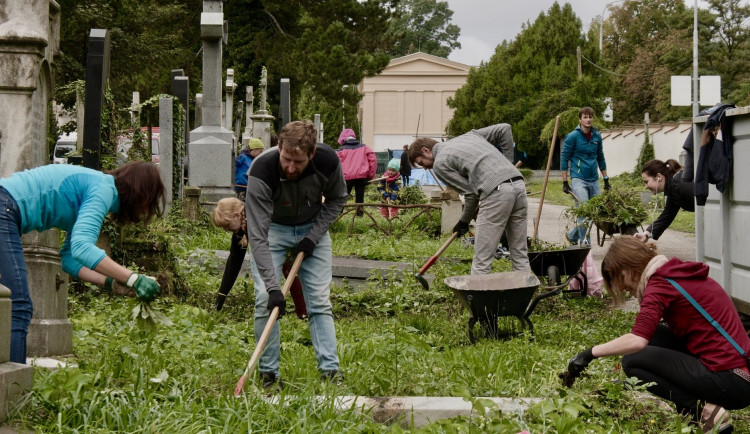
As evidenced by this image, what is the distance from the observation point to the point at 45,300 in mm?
5605

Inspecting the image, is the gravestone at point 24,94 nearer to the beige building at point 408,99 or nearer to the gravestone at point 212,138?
the gravestone at point 212,138

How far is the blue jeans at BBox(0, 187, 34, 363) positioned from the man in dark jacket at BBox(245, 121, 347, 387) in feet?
3.88

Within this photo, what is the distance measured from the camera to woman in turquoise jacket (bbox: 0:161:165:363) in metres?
4.35

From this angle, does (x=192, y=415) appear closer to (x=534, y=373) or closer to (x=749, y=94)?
(x=534, y=373)

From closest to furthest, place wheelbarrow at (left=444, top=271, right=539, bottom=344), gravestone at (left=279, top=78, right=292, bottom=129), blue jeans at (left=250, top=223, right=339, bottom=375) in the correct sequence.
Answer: blue jeans at (left=250, top=223, right=339, bottom=375) < wheelbarrow at (left=444, top=271, right=539, bottom=344) < gravestone at (left=279, top=78, right=292, bottom=129)

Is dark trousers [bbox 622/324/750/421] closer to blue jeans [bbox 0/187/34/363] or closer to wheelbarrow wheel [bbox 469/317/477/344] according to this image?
wheelbarrow wheel [bbox 469/317/477/344]

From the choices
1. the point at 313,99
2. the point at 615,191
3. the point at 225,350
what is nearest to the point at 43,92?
the point at 225,350

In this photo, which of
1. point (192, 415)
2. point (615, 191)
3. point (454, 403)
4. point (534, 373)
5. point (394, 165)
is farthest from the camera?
point (394, 165)

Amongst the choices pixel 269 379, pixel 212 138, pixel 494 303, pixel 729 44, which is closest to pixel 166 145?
pixel 212 138

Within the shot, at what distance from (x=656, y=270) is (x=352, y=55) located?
2782cm

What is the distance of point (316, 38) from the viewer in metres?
31.8

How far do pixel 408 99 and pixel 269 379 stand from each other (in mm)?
72236

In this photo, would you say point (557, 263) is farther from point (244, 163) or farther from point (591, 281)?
point (244, 163)

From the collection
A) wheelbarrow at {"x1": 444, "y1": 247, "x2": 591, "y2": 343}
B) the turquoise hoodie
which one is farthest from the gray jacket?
the turquoise hoodie
